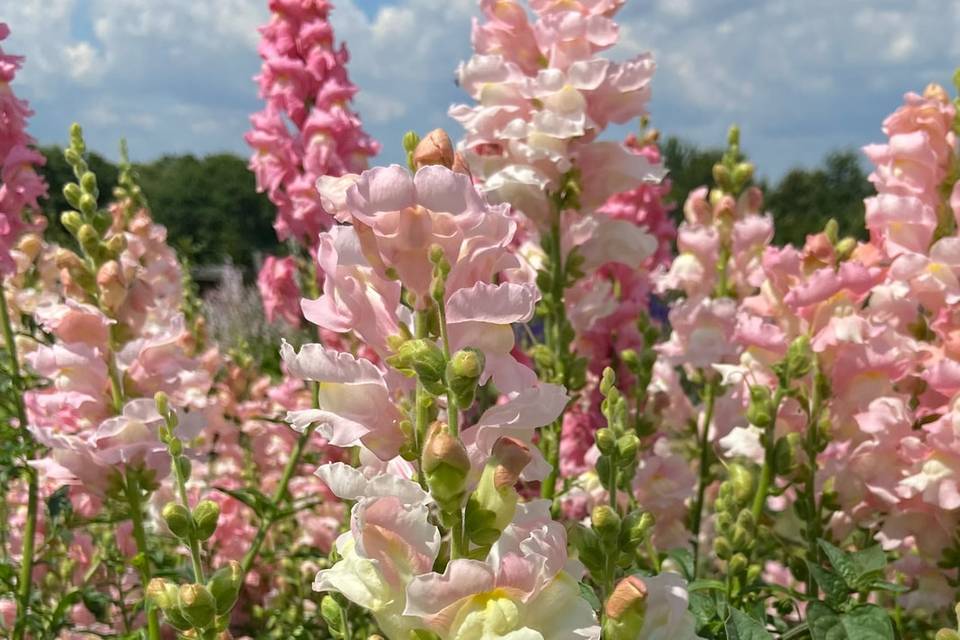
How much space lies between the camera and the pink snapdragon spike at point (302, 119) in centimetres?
241

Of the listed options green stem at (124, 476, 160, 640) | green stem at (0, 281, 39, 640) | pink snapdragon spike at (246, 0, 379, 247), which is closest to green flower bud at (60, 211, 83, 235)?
green stem at (0, 281, 39, 640)

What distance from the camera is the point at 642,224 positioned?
102 inches

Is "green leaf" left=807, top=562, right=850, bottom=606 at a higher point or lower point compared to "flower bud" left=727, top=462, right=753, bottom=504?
lower

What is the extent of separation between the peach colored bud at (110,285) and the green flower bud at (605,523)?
1070 mm

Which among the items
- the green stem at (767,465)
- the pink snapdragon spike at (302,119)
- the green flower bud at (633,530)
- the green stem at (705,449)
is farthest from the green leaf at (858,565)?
the pink snapdragon spike at (302,119)

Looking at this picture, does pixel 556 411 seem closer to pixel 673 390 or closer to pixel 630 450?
pixel 630 450

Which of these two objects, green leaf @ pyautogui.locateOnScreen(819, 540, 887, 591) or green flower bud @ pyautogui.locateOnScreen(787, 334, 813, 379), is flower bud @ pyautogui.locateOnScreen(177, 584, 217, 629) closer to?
green leaf @ pyautogui.locateOnScreen(819, 540, 887, 591)

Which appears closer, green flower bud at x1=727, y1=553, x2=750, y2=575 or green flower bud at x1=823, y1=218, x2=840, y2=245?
green flower bud at x1=727, y1=553, x2=750, y2=575

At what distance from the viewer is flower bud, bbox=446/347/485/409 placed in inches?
29.9

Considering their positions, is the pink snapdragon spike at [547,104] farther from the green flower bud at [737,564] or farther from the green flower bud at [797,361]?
the green flower bud at [737,564]

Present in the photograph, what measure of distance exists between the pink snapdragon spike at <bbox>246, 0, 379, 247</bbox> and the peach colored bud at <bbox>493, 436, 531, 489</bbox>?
5.37 feet

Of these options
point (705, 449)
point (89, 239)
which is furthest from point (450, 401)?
point (705, 449)

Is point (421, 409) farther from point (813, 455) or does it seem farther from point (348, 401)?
point (813, 455)

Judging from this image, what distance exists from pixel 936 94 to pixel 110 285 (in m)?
1.60
